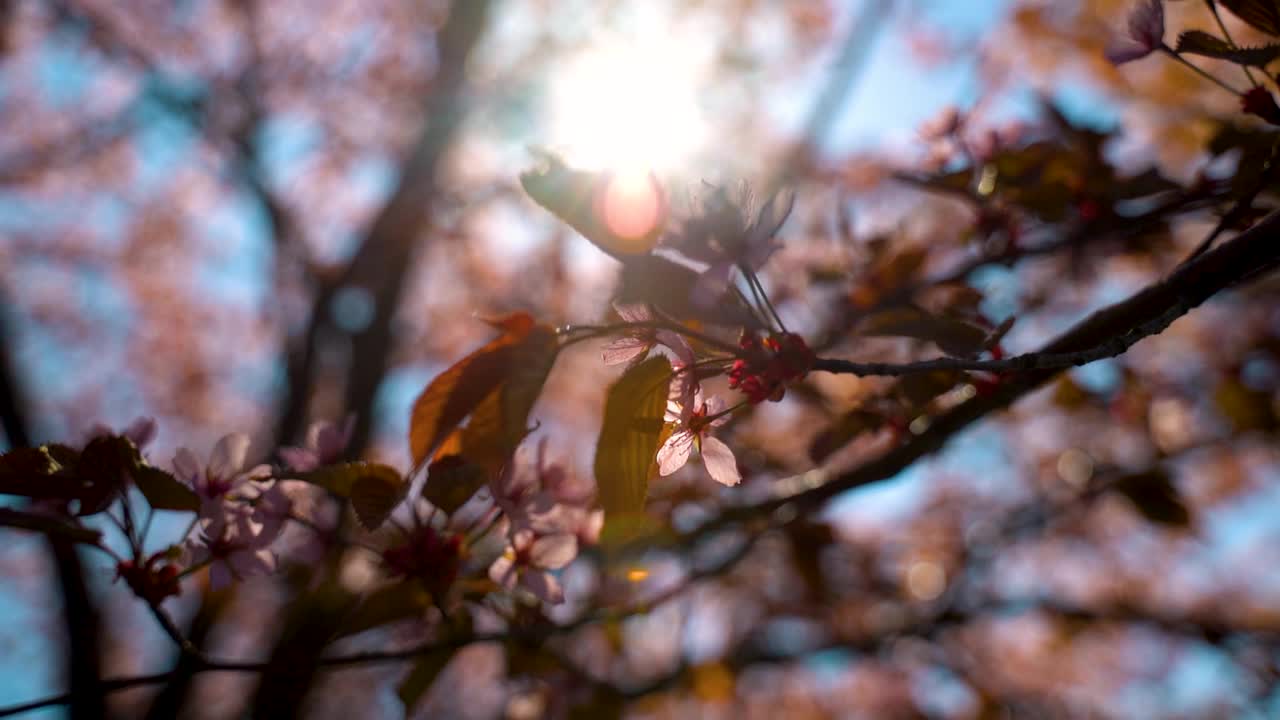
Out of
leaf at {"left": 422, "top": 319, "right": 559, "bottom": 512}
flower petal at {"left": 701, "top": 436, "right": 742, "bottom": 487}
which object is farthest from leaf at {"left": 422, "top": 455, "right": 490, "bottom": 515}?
flower petal at {"left": 701, "top": 436, "right": 742, "bottom": 487}

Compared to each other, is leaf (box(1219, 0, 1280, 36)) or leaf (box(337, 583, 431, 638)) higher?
leaf (box(1219, 0, 1280, 36))

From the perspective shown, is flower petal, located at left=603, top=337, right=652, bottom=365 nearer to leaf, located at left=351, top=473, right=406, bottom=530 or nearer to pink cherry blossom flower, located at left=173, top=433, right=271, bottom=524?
leaf, located at left=351, top=473, right=406, bottom=530

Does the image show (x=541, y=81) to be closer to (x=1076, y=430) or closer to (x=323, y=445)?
(x=1076, y=430)

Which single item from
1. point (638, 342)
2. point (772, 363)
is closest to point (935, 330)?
point (772, 363)

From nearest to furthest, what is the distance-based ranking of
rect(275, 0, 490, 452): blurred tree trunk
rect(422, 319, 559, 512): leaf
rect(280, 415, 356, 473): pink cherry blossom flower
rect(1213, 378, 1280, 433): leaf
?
rect(422, 319, 559, 512): leaf < rect(280, 415, 356, 473): pink cherry blossom flower < rect(1213, 378, 1280, 433): leaf < rect(275, 0, 490, 452): blurred tree trunk

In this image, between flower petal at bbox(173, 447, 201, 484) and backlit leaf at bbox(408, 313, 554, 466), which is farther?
flower petal at bbox(173, 447, 201, 484)

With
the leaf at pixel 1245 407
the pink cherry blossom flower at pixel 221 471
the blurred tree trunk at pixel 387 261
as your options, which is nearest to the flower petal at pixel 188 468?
the pink cherry blossom flower at pixel 221 471
